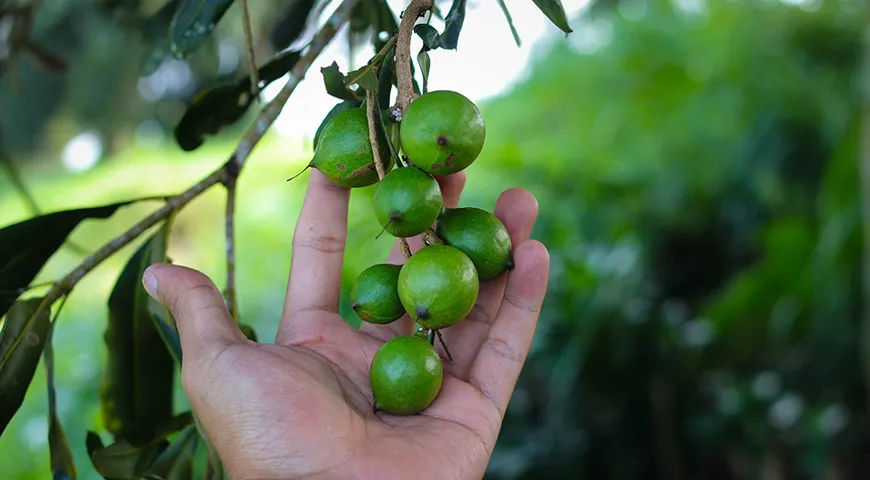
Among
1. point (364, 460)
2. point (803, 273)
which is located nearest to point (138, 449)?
point (364, 460)

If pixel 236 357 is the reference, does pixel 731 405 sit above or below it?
below

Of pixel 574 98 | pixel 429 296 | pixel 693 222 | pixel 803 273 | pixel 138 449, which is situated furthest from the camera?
pixel 574 98

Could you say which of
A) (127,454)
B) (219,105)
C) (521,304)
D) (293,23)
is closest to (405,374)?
(521,304)

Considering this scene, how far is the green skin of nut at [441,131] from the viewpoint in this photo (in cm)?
98

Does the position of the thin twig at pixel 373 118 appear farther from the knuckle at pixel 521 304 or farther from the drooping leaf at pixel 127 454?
the drooping leaf at pixel 127 454

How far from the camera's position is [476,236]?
3.78 ft

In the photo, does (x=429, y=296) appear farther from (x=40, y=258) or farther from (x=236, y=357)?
(x=40, y=258)

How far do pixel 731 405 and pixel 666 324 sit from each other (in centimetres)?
49

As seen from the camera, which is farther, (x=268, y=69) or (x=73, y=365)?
(x=73, y=365)

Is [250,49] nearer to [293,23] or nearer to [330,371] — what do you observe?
[293,23]

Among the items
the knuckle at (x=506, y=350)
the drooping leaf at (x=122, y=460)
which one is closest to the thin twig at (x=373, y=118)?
the knuckle at (x=506, y=350)

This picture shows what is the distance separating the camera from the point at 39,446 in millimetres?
3299

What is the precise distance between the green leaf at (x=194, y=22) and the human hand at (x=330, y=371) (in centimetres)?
35

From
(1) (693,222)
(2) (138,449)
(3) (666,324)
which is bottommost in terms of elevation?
(1) (693,222)
